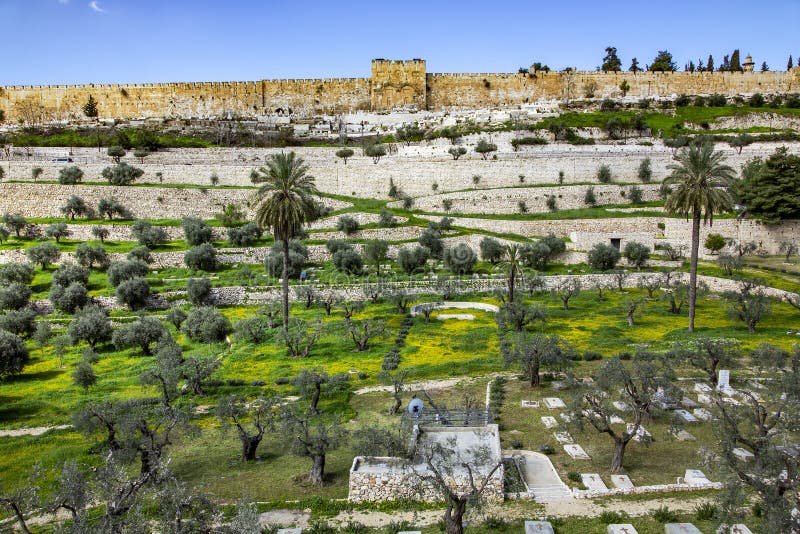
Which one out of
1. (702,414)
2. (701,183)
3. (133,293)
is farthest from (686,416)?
(133,293)

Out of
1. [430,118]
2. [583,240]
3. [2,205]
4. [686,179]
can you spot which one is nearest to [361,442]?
[686,179]

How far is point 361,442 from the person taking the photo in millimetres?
14734

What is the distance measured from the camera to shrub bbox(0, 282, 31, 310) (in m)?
31.6

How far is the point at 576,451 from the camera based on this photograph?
15.6 metres

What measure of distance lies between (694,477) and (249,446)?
10.7 m

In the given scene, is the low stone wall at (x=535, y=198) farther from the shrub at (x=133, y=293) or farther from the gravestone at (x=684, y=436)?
the gravestone at (x=684, y=436)

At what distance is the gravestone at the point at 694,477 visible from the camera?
13375mm

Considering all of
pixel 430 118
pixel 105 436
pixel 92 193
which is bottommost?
pixel 105 436

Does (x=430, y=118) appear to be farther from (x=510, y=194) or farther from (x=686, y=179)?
(x=686, y=179)

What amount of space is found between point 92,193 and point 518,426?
140 feet

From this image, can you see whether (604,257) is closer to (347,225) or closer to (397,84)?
(347,225)

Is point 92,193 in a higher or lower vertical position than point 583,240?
higher

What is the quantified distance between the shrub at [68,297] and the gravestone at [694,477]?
30.1 metres

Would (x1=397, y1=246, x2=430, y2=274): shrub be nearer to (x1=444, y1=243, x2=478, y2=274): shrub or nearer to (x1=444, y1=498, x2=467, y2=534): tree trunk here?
(x1=444, y1=243, x2=478, y2=274): shrub
